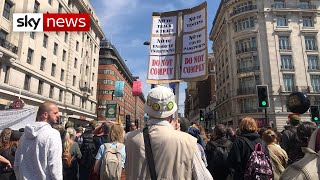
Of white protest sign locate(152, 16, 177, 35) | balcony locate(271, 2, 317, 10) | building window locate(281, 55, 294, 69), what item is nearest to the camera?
white protest sign locate(152, 16, 177, 35)

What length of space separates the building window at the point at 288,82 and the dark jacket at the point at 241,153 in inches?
1533

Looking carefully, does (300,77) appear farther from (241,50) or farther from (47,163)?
(47,163)

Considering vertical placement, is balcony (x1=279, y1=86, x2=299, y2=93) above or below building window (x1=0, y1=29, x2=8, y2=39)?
below

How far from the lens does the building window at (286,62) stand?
39.7 m

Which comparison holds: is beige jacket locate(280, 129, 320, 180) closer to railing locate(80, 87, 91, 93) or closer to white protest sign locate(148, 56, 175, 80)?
white protest sign locate(148, 56, 175, 80)

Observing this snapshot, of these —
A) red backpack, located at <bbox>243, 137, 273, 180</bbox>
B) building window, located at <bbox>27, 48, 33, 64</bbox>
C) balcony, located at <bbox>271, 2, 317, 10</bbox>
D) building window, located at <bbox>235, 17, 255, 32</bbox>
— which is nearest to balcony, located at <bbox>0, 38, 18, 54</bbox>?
building window, located at <bbox>27, 48, 33, 64</bbox>

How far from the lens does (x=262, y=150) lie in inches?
154

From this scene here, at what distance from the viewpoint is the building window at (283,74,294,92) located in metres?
39.1

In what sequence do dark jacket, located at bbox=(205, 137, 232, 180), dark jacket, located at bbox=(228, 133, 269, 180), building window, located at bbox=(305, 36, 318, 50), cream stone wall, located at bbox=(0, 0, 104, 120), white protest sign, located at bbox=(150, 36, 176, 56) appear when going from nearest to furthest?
1. dark jacket, located at bbox=(228, 133, 269, 180)
2. dark jacket, located at bbox=(205, 137, 232, 180)
3. white protest sign, located at bbox=(150, 36, 176, 56)
4. cream stone wall, located at bbox=(0, 0, 104, 120)
5. building window, located at bbox=(305, 36, 318, 50)

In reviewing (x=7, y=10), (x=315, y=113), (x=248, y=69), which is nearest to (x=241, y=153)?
(x=315, y=113)

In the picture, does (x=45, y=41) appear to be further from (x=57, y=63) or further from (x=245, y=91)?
(x=245, y=91)

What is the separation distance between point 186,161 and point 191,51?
4.09m

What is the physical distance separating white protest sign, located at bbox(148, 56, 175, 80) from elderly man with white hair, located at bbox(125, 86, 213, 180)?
12.3 ft

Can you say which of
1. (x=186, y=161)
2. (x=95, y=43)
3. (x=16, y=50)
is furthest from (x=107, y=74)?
(x=186, y=161)
